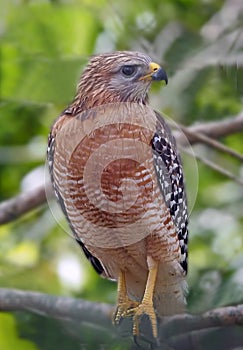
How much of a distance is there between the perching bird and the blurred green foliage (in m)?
0.17

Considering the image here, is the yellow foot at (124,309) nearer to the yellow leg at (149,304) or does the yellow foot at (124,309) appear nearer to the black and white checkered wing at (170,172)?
the yellow leg at (149,304)

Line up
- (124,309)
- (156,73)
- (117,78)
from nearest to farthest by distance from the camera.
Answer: (156,73) < (117,78) < (124,309)

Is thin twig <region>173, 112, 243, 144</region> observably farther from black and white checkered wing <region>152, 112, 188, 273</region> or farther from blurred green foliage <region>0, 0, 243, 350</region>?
black and white checkered wing <region>152, 112, 188, 273</region>

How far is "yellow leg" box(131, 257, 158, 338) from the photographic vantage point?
2.78 metres

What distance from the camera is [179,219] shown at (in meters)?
2.90

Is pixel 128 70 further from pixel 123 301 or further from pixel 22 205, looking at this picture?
pixel 22 205

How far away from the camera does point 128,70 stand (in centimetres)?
272

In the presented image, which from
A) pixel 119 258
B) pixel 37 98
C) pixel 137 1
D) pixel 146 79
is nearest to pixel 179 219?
pixel 119 258

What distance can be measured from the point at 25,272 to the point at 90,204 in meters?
1.08

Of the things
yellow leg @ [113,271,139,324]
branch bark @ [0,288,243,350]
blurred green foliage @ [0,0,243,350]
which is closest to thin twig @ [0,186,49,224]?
blurred green foliage @ [0,0,243,350]

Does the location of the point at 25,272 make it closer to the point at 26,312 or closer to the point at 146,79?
the point at 26,312

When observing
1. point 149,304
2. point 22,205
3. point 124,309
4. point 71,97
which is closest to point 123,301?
point 124,309

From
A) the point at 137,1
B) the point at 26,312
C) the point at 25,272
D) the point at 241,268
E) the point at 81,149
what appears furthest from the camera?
the point at 137,1

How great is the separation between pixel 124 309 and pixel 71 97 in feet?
2.41
